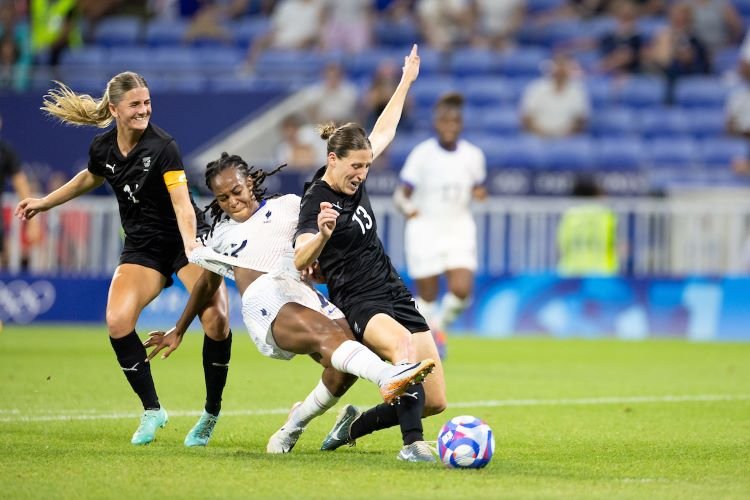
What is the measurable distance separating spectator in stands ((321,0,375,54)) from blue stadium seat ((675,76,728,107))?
5.24 metres

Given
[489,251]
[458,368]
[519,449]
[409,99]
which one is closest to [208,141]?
[409,99]

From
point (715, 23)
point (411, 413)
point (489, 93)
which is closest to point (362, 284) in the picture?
point (411, 413)

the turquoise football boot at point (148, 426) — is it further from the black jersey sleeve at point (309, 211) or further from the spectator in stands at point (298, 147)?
the spectator in stands at point (298, 147)

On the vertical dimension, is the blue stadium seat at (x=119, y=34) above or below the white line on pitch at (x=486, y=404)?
above

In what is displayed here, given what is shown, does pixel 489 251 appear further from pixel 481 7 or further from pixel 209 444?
pixel 209 444

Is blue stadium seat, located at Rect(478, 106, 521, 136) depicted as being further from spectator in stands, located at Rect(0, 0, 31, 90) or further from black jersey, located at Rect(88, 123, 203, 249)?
black jersey, located at Rect(88, 123, 203, 249)

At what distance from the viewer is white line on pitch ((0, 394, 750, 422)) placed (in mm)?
9217

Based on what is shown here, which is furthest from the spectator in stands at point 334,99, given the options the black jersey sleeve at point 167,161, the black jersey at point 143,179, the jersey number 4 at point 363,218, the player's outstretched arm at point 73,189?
the jersey number 4 at point 363,218

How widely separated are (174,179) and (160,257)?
0.56 m

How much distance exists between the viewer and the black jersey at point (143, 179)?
8.22 m

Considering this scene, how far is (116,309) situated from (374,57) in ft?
51.0

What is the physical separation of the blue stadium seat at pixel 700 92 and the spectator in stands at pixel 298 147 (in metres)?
5.88

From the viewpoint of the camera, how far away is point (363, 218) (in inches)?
303

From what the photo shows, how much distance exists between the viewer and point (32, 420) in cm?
901
